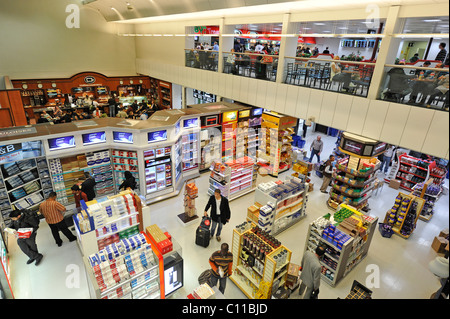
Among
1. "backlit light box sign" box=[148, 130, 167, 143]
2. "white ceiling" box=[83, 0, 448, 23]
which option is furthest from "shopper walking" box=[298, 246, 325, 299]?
"white ceiling" box=[83, 0, 448, 23]

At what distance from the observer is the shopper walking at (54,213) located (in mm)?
5668

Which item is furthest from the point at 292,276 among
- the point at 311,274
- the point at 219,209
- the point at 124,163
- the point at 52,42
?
the point at 52,42

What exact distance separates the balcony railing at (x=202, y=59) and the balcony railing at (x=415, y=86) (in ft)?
22.8

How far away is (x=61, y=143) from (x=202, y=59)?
736 centimetres

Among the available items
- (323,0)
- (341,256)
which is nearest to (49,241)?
(341,256)

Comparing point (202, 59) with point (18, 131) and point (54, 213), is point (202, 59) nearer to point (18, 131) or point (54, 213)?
point (18, 131)

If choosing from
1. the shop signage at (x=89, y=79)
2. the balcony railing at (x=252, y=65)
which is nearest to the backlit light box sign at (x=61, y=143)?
the balcony railing at (x=252, y=65)

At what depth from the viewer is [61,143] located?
6.72m

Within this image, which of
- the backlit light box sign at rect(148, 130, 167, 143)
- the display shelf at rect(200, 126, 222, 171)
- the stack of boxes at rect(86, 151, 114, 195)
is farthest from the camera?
the display shelf at rect(200, 126, 222, 171)

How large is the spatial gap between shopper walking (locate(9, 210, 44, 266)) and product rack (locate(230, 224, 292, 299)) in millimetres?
4327

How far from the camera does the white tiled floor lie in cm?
513

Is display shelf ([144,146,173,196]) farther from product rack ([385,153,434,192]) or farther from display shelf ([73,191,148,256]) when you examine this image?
product rack ([385,153,434,192])

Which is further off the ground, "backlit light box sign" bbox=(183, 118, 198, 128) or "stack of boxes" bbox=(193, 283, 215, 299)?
"backlit light box sign" bbox=(183, 118, 198, 128)

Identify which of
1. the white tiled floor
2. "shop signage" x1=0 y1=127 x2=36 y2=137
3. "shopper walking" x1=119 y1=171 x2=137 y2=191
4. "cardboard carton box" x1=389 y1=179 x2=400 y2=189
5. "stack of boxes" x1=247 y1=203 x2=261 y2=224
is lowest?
the white tiled floor
